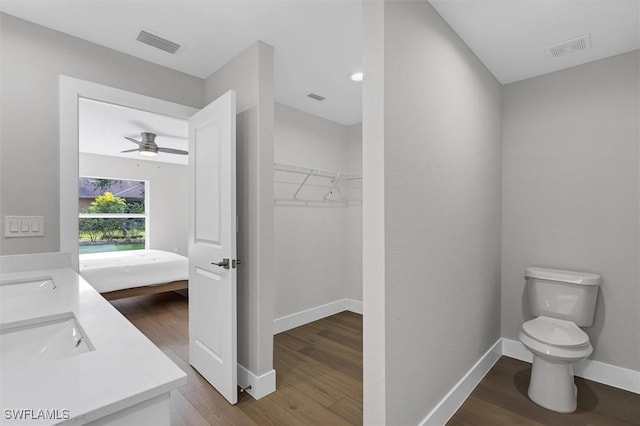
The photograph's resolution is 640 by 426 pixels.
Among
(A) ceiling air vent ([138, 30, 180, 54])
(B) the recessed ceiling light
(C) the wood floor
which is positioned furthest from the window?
(B) the recessed ceiling light

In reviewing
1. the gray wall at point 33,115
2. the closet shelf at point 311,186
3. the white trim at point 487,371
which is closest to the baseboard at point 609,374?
the white trim at point 487,371

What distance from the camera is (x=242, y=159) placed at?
2.28 m

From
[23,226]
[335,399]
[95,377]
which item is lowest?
[335,399]

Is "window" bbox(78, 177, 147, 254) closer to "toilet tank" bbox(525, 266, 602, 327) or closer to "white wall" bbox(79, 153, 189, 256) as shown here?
"white wall" bbox(79, 153, 189, 256)

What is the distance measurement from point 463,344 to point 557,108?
204cm

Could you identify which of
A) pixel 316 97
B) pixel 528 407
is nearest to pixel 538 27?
pixel 316 97

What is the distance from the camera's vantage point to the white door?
2045 millimetres

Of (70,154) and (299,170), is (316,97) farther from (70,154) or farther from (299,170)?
(70,154)

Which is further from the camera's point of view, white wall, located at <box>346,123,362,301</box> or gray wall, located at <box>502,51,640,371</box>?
white wall, located at <box>346,123,362,301</box>

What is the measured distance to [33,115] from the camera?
188 centimetres

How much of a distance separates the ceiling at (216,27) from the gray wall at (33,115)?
11 cm

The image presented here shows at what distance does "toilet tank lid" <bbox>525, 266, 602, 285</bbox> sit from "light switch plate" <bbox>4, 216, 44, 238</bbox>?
3481 mm

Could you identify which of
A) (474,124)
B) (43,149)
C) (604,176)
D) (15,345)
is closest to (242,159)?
(43,149)

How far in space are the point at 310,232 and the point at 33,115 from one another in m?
2.50
